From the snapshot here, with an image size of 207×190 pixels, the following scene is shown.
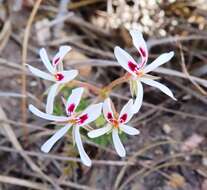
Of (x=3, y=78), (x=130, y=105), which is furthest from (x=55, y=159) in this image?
(x=130, y=105)

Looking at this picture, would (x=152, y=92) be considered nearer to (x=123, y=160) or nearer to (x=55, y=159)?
(x=123, y=160)

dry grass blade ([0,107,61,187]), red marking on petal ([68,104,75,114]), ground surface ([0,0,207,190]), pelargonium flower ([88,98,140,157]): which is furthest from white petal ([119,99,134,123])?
dry grass blade ([0,107,61,187])

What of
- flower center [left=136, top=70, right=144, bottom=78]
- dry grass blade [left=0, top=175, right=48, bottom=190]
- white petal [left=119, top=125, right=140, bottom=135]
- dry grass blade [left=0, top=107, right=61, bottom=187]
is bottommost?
dry grass blade [left=0, top=175, right=48, bottom=190]

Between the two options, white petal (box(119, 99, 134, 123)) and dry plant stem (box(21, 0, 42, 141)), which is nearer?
white petal (box(119, 99, 134, 123))

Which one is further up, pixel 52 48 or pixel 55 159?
pixel 52 48

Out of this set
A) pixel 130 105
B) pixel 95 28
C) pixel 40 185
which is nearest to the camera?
pixel 130 105

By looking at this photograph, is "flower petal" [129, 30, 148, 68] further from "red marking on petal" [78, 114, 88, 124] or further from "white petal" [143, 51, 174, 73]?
"red marking on petal" [78, 114, 88, 124]

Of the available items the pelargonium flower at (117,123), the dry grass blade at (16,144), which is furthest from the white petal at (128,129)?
the dry grass blade at (16,144)

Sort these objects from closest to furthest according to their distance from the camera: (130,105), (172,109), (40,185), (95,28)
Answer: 1. (130,105)
2. (40,185)
3. (172,109)
4. (95,28)

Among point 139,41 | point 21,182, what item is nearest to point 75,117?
point 139,41
